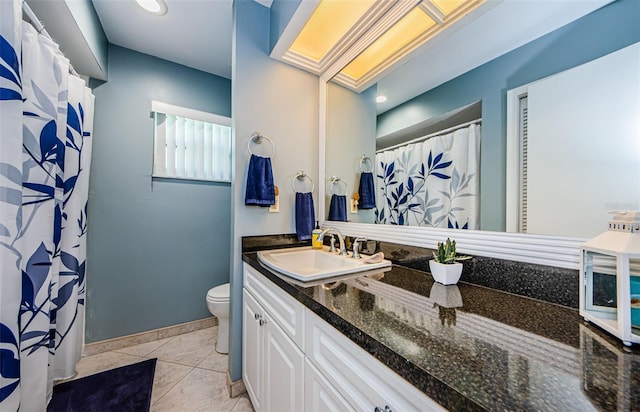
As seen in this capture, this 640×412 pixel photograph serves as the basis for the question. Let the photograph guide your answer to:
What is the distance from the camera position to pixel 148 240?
1.98 meters

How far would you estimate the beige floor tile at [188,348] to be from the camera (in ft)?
5.78

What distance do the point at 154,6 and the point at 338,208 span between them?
176 centimetres

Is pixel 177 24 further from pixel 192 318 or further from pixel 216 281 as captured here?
pixel 192 318

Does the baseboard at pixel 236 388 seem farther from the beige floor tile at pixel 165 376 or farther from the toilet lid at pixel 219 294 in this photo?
the toilet lid at pixel 219 294

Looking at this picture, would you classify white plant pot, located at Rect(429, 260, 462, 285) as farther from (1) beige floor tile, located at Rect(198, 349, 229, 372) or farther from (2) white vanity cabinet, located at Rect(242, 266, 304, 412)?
(1) beige floor tile, located at Rect(198, 349, 229, 372)

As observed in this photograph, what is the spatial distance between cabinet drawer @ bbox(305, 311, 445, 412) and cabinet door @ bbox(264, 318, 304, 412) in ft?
Answer: 0.38

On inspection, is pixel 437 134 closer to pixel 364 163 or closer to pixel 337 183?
pixel 364 163

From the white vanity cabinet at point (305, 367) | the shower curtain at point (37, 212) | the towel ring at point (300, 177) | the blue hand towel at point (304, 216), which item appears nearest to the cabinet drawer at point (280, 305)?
the white vanity cabinet at point (305, 367)

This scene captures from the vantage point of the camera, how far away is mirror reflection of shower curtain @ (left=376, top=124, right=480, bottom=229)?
89 centimetres

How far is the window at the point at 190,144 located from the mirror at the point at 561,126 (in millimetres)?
1910

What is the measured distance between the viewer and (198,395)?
56.1 inches

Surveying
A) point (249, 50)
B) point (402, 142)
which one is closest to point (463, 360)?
point (402, 142)

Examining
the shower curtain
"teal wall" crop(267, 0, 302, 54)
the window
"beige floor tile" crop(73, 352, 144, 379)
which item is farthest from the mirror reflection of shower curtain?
"beige floor tile" crop(73, 352, 144, 379)

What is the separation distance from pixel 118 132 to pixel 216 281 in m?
1.51
